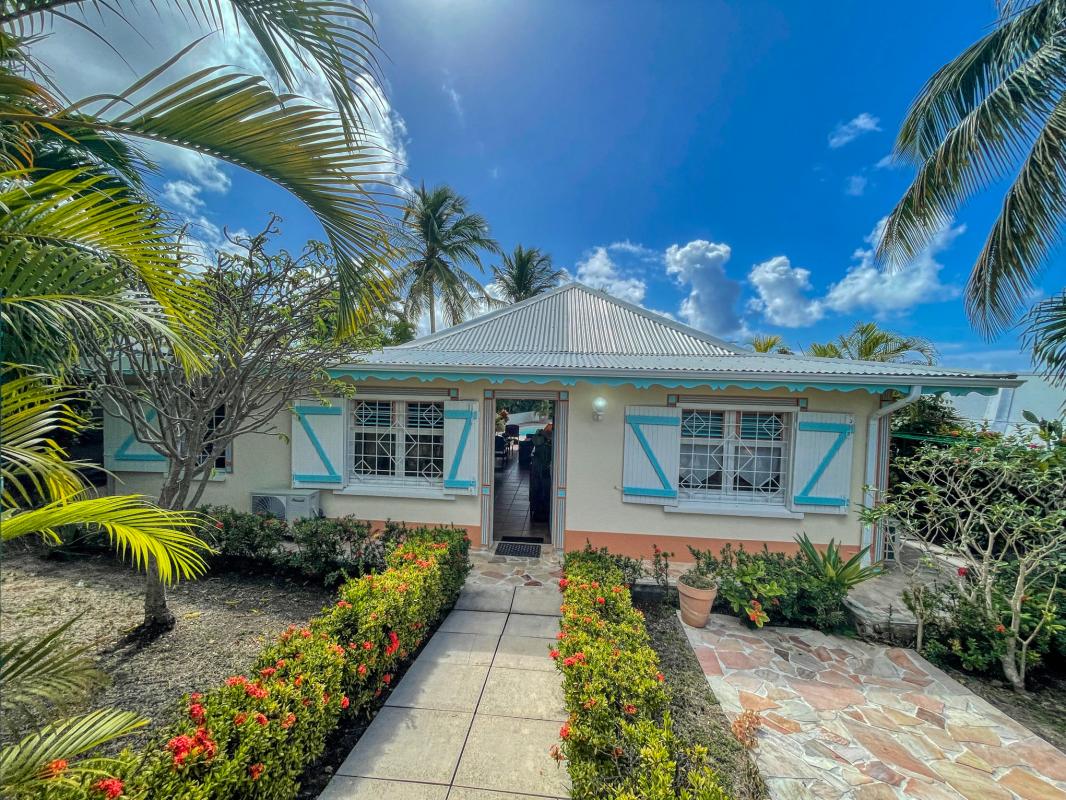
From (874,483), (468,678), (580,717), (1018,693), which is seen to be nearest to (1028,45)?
(874,483)

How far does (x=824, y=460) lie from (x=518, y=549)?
5.00 metres

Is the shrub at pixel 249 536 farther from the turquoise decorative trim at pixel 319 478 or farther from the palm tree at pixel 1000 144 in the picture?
the palm tree at pixel 1000 144

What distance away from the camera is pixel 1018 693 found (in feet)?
12.3

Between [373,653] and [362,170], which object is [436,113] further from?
[373,653]

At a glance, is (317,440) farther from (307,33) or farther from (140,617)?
(307,33)

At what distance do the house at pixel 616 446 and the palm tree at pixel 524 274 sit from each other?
17.2 m

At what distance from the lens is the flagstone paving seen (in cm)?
277

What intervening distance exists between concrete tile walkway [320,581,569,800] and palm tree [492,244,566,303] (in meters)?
20.8

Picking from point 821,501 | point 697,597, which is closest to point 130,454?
point 697,597

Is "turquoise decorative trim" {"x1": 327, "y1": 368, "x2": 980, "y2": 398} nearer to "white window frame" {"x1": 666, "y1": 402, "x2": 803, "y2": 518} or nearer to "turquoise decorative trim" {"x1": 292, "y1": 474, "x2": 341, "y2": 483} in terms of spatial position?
"white window frame" {"x1": 666, "y1": 402, "x2": 803, "y2": 518}

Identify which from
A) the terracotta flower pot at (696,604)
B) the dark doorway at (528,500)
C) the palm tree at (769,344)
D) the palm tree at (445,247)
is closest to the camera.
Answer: the terracotta flower pot at (696,604)

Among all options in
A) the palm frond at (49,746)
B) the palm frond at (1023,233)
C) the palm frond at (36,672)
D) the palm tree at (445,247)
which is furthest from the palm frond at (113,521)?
the palm tree at (445,247)

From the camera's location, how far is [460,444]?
659 cm

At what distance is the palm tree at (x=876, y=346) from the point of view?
1093 centimetres
